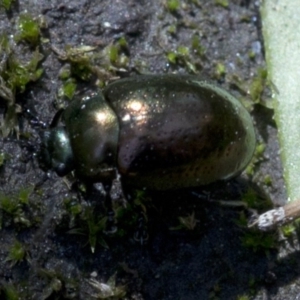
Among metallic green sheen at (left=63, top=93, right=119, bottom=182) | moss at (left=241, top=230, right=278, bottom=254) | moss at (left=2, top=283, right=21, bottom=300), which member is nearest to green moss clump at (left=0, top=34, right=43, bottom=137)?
metallic green sheen at (left=63, top=93, right=119, bottom=182)

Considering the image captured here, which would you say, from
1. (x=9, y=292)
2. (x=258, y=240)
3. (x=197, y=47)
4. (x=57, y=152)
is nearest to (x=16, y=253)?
(x=9, y=292)

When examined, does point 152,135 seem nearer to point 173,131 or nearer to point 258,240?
point 173,131

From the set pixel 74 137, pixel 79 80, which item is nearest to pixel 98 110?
pixel 74 137

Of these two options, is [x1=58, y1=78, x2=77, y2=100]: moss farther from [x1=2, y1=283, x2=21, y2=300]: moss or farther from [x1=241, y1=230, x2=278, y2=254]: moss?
[x1=241, y1=230, x2=278, y2=254]: moss

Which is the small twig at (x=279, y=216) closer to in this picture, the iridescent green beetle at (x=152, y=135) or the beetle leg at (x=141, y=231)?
the iridescent green beetle at (x=152, y=135)

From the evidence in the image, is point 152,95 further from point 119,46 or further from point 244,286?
point 244,286

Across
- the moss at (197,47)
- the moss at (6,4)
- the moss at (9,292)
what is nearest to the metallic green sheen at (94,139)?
the moss at (9,292)
